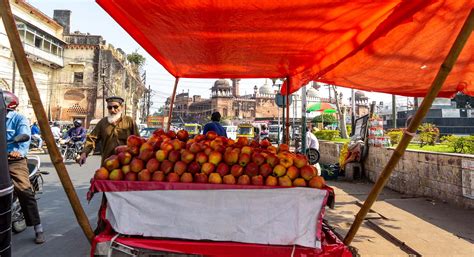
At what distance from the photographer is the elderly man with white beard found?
176 inches

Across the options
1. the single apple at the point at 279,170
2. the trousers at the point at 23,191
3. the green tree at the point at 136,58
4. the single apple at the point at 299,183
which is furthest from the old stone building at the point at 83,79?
the single apple at the point at 299,183

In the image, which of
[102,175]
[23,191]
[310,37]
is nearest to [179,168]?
[102,175]

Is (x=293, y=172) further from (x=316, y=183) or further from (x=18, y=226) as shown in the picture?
(x=18, y=226)

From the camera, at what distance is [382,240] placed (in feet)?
14.4

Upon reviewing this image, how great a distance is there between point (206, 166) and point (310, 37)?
1.67 m

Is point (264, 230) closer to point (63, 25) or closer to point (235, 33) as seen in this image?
point (235, 33)

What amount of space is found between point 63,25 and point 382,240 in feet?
129

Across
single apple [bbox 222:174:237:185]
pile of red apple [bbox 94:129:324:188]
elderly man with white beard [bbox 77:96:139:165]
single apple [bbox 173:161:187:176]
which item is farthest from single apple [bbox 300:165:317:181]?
elderly man with white beard [bbox 77:96:139:165]

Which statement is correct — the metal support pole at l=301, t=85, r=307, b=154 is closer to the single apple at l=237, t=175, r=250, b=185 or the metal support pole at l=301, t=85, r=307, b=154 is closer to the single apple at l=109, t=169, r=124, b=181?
the single apple at l=237, t=175, r=250, b=185

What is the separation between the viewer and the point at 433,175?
21.2 ft

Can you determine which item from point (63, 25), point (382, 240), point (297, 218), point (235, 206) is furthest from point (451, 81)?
point (63, 25)

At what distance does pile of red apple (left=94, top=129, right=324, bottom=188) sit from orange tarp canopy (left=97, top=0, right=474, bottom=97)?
1064 mm

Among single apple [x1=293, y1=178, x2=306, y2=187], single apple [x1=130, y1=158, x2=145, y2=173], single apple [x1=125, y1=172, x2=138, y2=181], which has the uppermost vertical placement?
single apple [x1=130, y1=158, x2=145, y2=173]

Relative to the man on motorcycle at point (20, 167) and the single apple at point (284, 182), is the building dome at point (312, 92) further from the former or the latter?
the single apple at point (284, 182)
